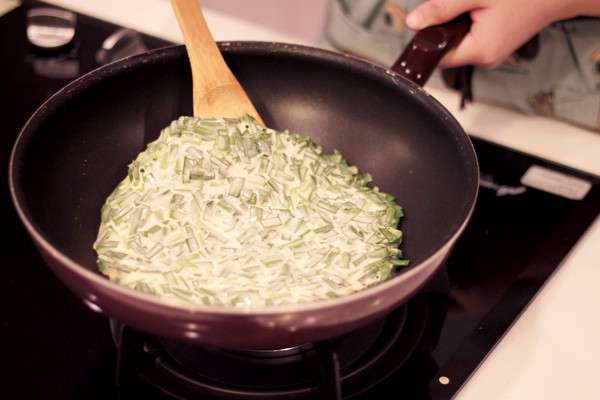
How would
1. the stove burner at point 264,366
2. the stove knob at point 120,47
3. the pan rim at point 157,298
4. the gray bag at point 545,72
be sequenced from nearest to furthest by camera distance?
the pan rim at point 157,298, the stove burner at point 264,366, the gray bag at point 545,72, the stove knob at point 120,47

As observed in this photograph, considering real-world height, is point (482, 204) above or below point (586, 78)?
below

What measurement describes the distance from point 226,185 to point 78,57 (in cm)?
57

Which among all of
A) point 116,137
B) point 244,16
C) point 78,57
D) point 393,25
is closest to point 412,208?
point 116,137

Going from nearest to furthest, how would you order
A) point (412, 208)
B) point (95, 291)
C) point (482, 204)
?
point (95, 291) → point (412, 208) → point (482, 204)

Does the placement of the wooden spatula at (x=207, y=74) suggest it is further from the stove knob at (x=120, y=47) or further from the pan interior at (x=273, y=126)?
the stove knob at (x=120, y=47)

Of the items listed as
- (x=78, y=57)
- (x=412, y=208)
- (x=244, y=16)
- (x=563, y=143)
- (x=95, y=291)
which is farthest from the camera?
(x=244, y=16)

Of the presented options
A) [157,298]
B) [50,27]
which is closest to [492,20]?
[157,298]

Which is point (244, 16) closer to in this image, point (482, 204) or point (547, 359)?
point (482, 204)

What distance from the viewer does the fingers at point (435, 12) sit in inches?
35.7

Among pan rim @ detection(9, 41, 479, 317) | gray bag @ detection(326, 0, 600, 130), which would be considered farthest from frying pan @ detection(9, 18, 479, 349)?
gray bag @ detection(326, 0, 600, 130)

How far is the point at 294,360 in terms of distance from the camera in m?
0.76

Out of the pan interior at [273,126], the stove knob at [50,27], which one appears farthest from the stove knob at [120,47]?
the pan interior at [273,126]

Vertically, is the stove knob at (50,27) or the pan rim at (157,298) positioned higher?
the pan rim at (157,298)

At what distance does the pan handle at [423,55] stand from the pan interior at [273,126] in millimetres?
24
